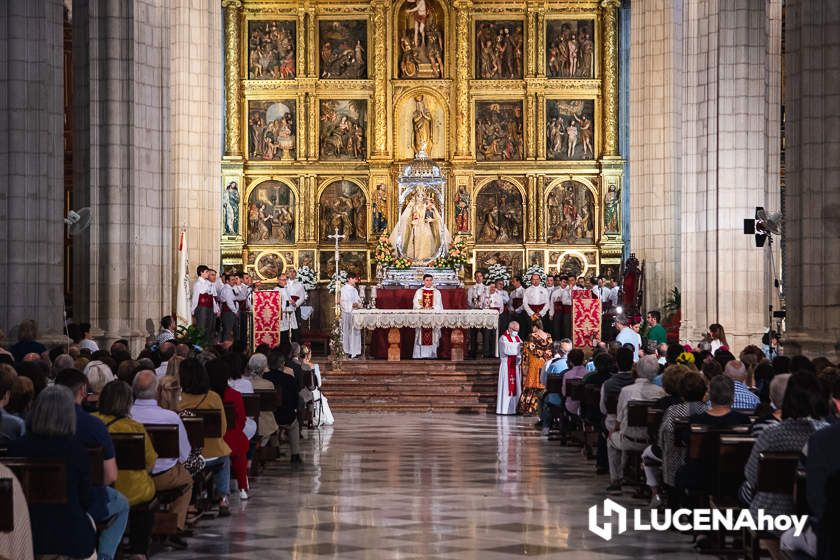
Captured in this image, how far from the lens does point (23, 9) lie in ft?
68.3

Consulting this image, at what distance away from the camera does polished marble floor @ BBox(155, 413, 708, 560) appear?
40.3ft

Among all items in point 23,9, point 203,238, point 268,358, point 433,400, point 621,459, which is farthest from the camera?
point 203,238

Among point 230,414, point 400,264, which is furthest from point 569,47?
point 230,414

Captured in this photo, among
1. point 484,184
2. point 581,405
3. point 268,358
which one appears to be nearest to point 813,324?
point 581,405

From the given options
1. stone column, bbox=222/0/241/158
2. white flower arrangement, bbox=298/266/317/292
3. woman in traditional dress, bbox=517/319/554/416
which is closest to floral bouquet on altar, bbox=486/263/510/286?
white flower arrangement, bbox=298/266/317/292

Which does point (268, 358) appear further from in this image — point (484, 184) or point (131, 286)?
point (484, 184)

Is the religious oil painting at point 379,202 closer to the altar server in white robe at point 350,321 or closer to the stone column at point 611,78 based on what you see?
→ the altar server in white robe at point 350,321

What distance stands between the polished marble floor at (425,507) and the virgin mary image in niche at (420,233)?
13.4 metres

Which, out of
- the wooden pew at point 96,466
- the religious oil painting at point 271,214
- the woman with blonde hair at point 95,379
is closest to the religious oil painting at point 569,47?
the religious oil painting at point 271,214

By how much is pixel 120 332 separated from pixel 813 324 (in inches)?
460

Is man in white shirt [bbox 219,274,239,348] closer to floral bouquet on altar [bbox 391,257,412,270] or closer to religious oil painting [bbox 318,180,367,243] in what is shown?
floral bouquet on altar [bbox 391,257,412,270]

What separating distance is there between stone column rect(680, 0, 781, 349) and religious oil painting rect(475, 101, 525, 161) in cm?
1206

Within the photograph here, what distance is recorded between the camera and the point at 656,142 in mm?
36156

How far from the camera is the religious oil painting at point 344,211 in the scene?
39438 mm
